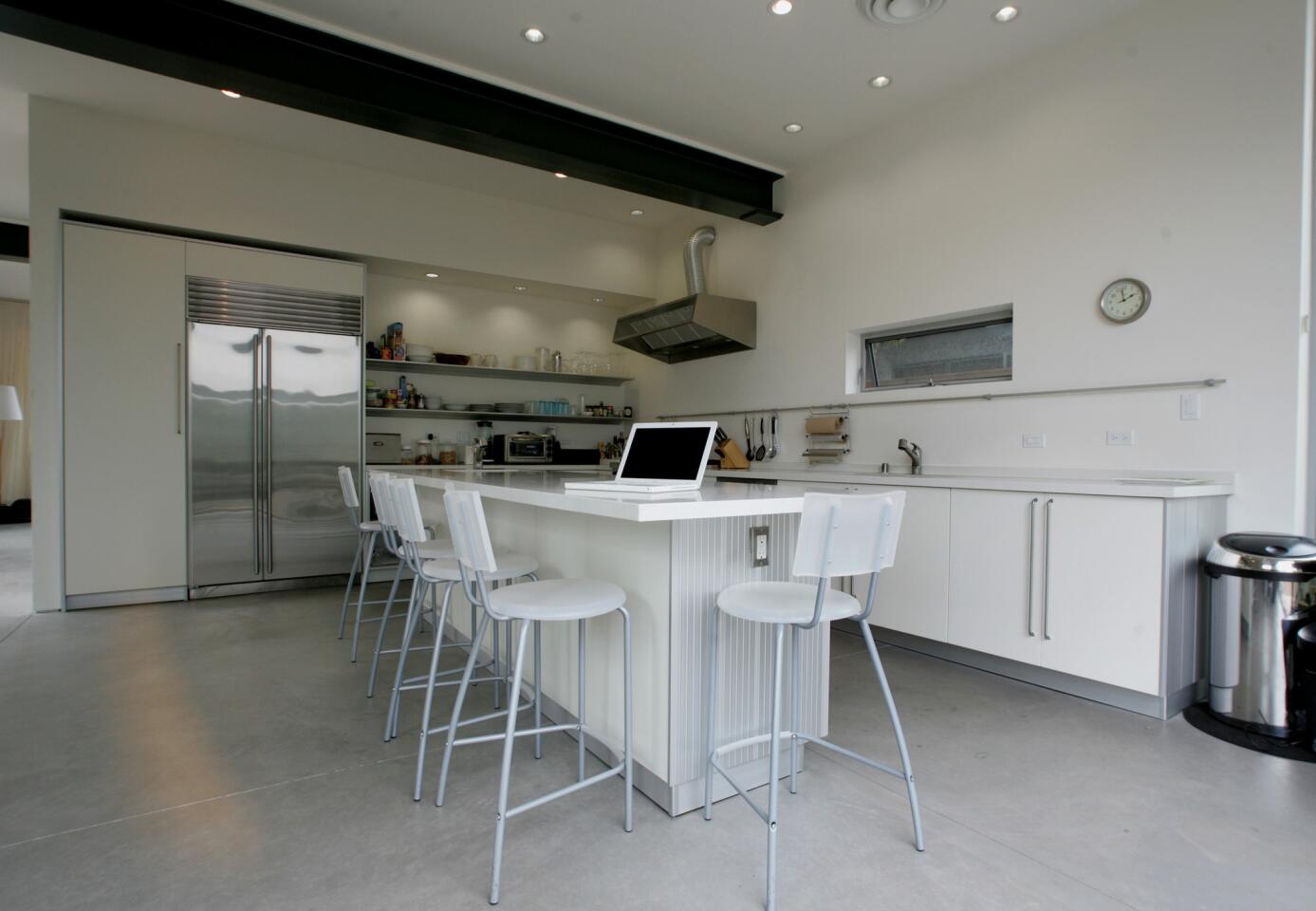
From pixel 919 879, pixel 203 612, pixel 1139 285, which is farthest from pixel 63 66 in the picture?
pixel 1139 285

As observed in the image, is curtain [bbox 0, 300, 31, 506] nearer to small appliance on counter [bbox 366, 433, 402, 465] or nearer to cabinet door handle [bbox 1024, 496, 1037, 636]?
small appliance on counter [bbox 366, 433, 402, 465]

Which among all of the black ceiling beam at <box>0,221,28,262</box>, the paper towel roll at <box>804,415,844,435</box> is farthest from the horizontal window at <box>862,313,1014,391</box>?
the black ceiling beam at <box>0,221,28,262</box>

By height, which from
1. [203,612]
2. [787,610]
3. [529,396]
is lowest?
[203,612]

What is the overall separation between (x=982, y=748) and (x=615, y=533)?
1.54 metres

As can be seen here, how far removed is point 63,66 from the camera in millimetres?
3756

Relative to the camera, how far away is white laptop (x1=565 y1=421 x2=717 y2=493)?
224cm

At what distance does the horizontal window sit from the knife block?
111 cm

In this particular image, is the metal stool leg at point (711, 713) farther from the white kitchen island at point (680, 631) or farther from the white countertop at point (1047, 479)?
the white countertop at point (1047, 479)

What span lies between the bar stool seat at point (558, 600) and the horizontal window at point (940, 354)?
2.87 meters

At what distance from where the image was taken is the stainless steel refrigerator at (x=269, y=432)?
4660mm

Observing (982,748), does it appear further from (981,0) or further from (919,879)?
(981,0)

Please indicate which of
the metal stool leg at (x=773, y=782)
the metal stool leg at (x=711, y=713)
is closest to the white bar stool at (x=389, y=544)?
the metal stool leg at (x=711, y=713)

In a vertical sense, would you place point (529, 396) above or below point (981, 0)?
below

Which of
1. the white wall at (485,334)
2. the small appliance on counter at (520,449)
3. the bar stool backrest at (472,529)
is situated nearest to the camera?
the bar stool backrest at (472,529)
